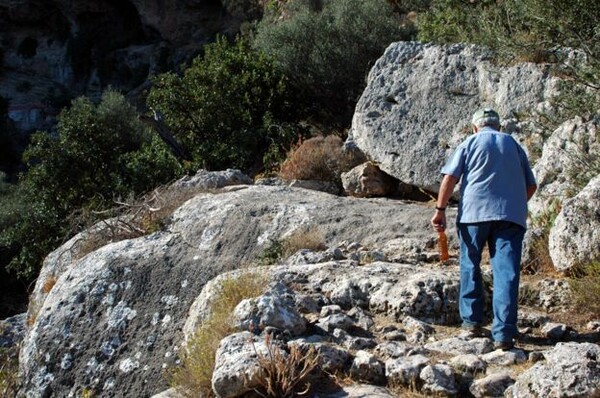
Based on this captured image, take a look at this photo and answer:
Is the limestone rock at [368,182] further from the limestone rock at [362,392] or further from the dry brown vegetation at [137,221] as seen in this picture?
the limestone rock at [362,392]

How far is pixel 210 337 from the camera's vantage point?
5.00 metres

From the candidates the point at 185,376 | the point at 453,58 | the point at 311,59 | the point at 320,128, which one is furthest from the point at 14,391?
the point at 311,59

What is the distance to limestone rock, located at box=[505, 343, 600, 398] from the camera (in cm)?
406

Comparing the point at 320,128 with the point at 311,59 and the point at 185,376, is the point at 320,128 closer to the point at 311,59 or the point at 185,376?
the point at 311,59

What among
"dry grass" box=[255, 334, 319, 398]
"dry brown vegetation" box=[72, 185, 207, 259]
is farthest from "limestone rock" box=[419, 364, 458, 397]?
"dry brown vegetation" box=[72, 185, 207, 259]

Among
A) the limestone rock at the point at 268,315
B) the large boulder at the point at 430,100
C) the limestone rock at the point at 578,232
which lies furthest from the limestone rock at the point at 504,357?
the large boulder at the point at 430,100

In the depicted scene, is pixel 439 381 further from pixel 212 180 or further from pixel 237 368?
pixel 212 180

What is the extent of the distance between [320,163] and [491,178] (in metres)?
6.21

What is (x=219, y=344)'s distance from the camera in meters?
4.82

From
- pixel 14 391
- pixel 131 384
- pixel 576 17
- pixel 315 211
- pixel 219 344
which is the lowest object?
pixel 14 391

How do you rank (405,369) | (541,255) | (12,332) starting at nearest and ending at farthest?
(405,369) → (541,255) → (12,332)

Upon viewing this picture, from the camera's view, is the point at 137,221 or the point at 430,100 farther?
the point at 430,100

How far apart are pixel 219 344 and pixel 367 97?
22.2 ft

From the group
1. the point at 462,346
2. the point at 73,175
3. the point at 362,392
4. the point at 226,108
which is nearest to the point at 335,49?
the point at 226,108
